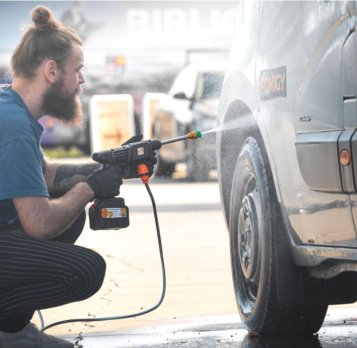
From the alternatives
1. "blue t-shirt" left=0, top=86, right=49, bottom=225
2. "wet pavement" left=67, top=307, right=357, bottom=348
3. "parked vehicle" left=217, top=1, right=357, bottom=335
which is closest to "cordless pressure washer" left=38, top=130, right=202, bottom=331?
"blue t-shirt" left=0, top=86, right=49, bottom=225

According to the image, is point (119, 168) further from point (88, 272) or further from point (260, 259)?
point (260, 259)

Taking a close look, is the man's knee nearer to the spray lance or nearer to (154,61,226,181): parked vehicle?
the spray lance

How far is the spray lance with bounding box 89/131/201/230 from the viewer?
396cm

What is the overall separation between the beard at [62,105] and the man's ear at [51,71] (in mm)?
25

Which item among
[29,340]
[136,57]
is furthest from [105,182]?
[136,57]

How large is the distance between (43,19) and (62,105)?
0.32 m

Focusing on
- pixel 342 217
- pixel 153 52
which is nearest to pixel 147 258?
pixel 342 217

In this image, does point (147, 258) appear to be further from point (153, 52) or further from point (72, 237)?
point (153, 52)

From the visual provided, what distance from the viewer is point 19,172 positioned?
3691mm

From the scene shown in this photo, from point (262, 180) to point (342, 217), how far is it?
Answer: 2.46 ft

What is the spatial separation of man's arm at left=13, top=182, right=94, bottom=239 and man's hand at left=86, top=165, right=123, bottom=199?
22 millimetres

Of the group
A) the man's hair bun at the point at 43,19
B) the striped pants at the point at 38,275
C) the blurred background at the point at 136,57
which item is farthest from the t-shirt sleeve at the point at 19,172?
the blurred background at the point at 136,57

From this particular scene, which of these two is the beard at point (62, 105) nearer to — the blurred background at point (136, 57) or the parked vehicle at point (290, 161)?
the parked vehicle at point (290, 161)

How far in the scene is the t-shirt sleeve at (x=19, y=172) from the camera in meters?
3.68
